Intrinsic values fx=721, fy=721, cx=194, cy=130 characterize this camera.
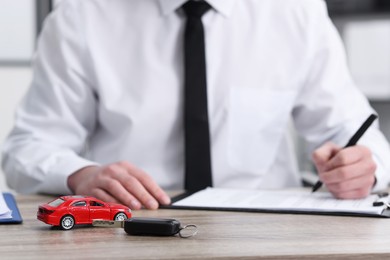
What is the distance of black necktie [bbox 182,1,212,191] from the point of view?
1747 mm

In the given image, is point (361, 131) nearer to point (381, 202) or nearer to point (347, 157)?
point (347, 157)

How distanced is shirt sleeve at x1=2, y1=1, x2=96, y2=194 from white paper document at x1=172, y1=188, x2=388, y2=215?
0.43 m

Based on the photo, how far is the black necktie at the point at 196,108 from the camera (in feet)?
5.73

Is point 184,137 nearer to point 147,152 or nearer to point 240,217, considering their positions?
point 147,152

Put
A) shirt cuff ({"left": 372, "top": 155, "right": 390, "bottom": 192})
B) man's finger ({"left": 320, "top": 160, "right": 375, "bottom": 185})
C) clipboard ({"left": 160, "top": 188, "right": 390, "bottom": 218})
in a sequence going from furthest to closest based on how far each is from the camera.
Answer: shirt cuff ({"left": 372, "top": 155, "right": 390, "bottom": 192}) → man's finger ({"left": 320, "top": 160, "right": 375, "bottom": 185}) → clipboard ({"left": 160, "top": 188, "right": 390, "bottom": 218})

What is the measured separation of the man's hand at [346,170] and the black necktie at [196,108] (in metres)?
0.34

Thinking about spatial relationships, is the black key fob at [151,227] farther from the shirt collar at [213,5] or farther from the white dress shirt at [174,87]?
the shirt collar at [213,5]

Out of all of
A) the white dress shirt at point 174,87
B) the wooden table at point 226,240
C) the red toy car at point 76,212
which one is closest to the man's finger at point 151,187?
the wooden table at point 226,240

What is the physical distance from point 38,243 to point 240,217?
38cm

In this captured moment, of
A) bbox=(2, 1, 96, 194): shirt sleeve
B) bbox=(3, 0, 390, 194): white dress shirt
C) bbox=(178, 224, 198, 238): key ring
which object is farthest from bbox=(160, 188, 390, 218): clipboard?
bbox=(2, 1, 96, 194): shirt sleeve

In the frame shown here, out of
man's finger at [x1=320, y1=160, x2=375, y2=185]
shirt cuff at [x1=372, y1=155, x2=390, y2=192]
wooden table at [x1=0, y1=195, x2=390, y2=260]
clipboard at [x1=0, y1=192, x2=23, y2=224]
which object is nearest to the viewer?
wooden table at [x1=0, y1=195, x2=390, y2=260]

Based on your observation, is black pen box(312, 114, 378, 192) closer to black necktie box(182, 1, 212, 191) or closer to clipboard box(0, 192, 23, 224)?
black necktie box(182, 1, 212, 191)

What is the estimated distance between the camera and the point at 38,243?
39.5 inches

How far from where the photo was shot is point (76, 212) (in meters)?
1.10
